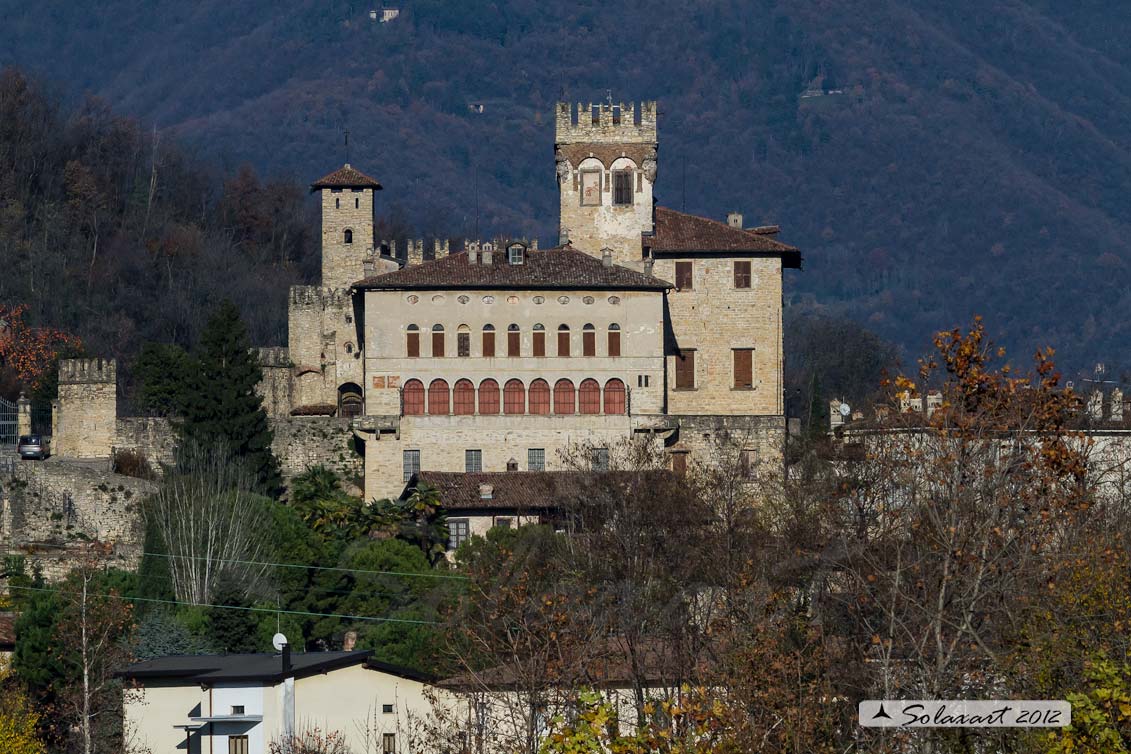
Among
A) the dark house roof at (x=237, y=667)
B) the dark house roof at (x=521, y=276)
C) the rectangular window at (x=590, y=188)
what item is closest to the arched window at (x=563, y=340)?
the dark house roof at (x=521, y=276)

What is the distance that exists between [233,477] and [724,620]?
29.9m

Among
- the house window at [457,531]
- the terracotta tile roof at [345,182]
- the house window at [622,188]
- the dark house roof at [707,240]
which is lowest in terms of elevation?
the house window at [457,531]

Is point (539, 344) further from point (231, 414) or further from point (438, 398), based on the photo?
point (231, 414)

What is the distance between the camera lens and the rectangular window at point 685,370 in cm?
7856

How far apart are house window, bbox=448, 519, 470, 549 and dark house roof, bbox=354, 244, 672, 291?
922cm

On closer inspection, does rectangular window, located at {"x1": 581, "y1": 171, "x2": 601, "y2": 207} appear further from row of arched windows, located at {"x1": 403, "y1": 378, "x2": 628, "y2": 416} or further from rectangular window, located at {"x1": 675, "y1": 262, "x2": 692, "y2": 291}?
row of arched windows, located at {"x1": 403, "y1": 378, "x2": 628, "y2": 416}

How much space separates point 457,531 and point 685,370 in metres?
13.7

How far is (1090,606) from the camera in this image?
33.8 meters

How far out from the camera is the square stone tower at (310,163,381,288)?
85.5m

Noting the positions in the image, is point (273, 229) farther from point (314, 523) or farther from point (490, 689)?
point (490, 689)

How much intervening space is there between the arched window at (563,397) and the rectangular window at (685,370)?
223 inches

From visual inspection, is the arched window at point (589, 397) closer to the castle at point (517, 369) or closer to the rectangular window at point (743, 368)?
the castle at point (517, 369)

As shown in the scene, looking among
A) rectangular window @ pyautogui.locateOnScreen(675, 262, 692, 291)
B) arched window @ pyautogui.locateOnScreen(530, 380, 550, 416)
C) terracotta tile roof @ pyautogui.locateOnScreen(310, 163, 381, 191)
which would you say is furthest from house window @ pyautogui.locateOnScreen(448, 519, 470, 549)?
terracotta tile roof @ pyautogui.locateOnScreen(310, 163, 381, 191)

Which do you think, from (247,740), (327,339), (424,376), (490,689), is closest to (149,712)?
(247,740)
